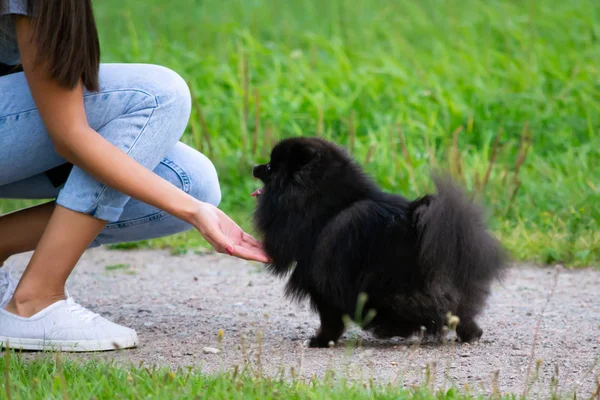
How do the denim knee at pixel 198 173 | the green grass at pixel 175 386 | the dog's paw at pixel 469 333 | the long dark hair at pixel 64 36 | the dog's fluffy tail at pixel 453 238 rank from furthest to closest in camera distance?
the denim knee at pixel 198 173
the dog's paw at pixel 469 333
the dog's fluffy tail at pixel 453 238
the long dark hair at pixel 64 36
the green grass at pixel 175 386

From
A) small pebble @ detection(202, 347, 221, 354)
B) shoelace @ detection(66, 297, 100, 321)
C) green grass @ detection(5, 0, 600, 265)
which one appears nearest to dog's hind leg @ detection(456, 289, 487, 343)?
small pebble @ detection(202, 347, 221, 354)

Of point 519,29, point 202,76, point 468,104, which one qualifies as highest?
point 519,29

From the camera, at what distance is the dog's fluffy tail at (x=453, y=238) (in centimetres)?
280

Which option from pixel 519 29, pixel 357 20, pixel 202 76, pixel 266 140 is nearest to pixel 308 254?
pixel 266 140

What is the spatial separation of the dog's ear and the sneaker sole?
849 mm

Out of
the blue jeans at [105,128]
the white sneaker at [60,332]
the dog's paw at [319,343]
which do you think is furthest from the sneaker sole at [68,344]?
the dog's paw at [319,343]

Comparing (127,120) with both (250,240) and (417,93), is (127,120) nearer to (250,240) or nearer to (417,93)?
(250,240)

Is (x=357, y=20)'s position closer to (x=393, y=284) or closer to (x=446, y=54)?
(x=446, y=54)

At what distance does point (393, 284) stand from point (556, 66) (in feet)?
14.9

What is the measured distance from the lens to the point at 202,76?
711cm

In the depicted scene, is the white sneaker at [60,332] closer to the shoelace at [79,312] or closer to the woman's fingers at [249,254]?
the shoelace at [79,312]

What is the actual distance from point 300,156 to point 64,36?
959 millimetres

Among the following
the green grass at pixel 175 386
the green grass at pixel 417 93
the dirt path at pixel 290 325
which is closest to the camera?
the green grass at pixel 175 386

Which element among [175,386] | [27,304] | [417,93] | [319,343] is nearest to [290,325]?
[319,343]
